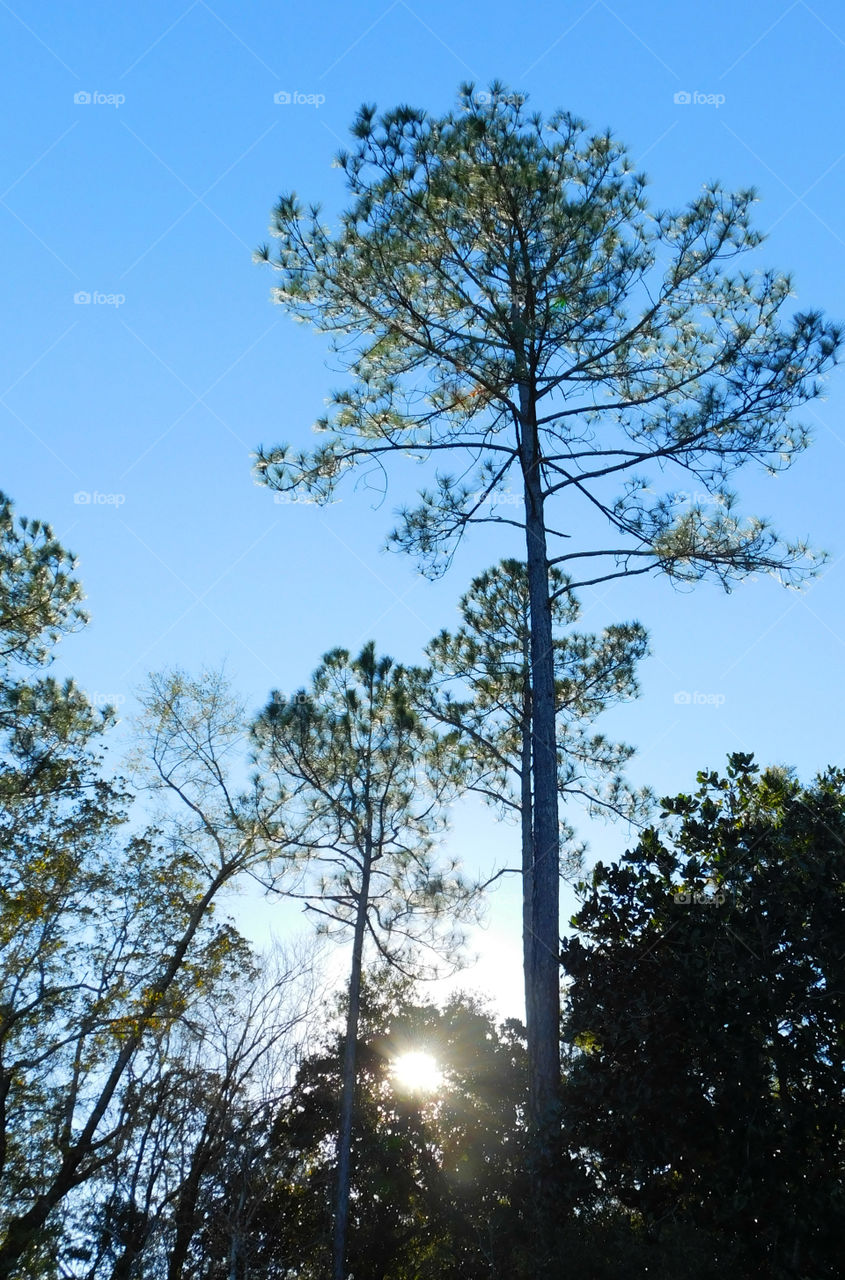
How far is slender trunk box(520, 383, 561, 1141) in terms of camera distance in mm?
6660

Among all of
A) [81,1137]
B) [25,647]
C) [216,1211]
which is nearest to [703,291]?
[25,647]

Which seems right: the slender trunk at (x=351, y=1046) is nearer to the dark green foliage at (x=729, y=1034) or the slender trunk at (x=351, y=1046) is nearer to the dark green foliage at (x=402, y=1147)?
the dark green foliage at (x=402, y=1147)

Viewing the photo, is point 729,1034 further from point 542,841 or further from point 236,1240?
point 236,1240

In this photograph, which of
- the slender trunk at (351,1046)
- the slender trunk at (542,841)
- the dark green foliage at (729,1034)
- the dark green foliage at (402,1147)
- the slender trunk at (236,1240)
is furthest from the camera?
the dark green foliage at (402,1147)

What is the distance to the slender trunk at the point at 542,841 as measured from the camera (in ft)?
21.9

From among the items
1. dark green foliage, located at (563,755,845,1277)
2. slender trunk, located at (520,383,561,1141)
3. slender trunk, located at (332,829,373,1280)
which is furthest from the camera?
slender trunk, located at (332,829,373,1280)

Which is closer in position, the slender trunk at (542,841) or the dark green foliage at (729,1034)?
the dark green foliage at (729,1034)

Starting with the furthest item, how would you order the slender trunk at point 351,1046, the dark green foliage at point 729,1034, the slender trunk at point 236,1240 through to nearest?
the slender trunk at point 236,1240 → the slender trunk at point 351,1046 → the dark green foliage at point 729,1034
